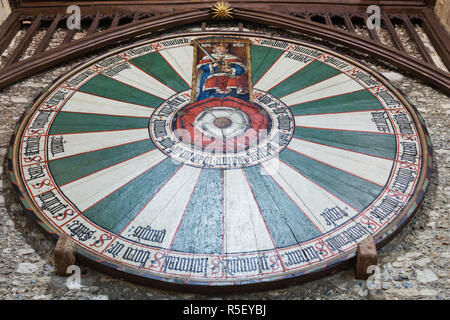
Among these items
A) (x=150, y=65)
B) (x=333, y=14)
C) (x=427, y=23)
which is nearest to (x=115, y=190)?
(x=150, y=65)

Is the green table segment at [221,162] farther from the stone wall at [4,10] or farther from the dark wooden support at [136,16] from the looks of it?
the stone wall at [4,10]

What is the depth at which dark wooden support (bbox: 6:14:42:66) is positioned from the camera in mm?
4777

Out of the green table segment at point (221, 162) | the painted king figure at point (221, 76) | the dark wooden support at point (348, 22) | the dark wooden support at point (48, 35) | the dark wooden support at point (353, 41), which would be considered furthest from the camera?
the dark wooden support at point (348, 22)

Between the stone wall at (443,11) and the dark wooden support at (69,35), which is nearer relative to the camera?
the dark wooden support at (69,35)

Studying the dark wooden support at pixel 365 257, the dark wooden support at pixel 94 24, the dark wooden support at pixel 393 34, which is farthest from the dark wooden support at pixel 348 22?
the dark wooden support at pixel 365 257

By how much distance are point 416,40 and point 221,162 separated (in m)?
2.91

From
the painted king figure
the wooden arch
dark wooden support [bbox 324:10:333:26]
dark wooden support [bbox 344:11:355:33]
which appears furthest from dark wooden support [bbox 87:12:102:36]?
dark wooden support [bbox 344:11:355:33]

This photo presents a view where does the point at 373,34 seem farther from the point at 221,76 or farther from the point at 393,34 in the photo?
the point at 221,76

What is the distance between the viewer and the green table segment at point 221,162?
298 centimetres

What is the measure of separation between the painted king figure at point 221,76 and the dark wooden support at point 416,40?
1.86 metres

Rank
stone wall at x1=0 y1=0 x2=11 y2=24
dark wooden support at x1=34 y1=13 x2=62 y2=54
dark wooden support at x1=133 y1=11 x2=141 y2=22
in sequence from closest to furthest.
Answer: dark wooden support at x1=34 y1=13 x2=62 y2=54, dark wooden support at x1=133 y1=11 x2=141 y2=22, stone wall at x1=0 y1=0 x2=11 y2=24

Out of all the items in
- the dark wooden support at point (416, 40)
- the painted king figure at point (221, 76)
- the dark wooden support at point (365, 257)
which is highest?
the dark wooden support at point (416, 40)

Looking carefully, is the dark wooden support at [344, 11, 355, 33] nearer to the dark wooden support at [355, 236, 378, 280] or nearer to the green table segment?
the green table segment

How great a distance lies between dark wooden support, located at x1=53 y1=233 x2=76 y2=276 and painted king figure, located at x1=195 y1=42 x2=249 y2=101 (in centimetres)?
181
